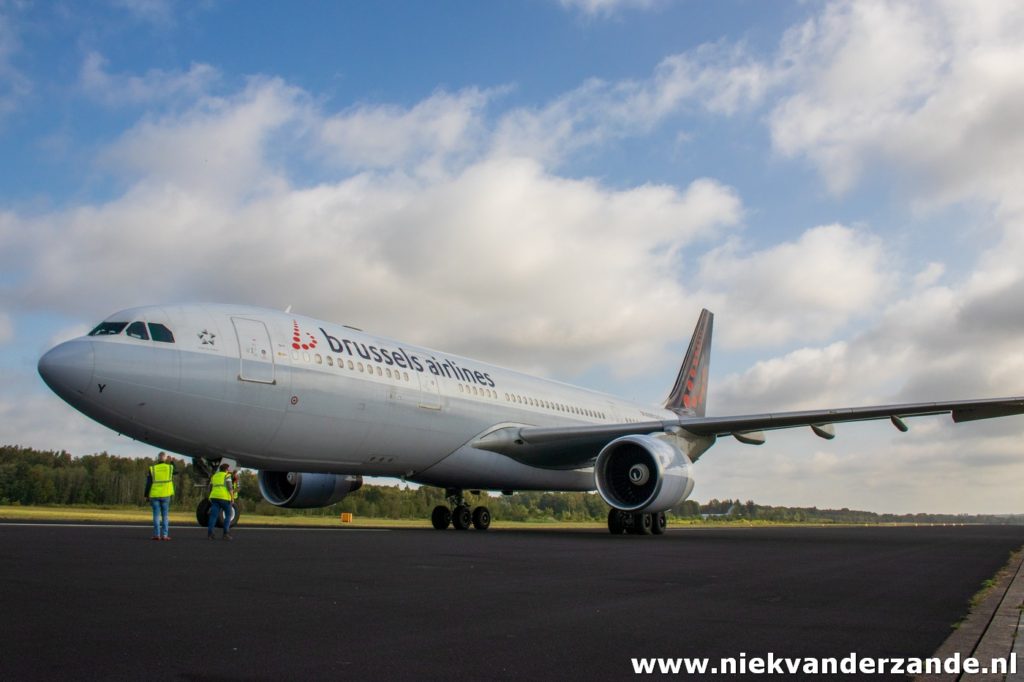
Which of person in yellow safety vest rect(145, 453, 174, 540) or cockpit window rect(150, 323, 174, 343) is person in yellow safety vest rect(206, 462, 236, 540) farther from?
cockpit window rect(150, 323, 174, 343)

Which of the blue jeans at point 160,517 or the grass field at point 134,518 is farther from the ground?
the blue jeans at point 160,517

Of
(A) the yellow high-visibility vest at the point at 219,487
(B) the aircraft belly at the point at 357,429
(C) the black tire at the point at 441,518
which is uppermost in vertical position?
(B) the aircraft belly at the point at 357,429

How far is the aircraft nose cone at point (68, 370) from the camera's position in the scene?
13.1 m

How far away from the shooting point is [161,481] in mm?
14273

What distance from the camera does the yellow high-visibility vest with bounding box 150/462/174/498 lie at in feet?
46.3

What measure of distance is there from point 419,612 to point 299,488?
14.5 meters

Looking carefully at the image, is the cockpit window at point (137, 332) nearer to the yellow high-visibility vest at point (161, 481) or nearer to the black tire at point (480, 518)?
the yellow high-visibility vest at point (161, 481)

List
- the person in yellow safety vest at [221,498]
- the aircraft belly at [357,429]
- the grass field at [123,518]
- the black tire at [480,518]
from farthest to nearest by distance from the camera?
the black tire at [480,518] < the grass field at [123,518] < the aircraft belly at [357,429] < the person in yellow safety vest at [221,498]

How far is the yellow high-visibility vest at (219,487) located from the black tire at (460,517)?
→ 9.46 m

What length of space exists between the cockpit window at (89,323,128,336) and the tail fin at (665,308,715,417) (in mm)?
23773

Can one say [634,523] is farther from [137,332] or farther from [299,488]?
[137,332]

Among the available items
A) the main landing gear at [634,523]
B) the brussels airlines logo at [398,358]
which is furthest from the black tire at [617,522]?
the brussels airlines logo at [398,358]

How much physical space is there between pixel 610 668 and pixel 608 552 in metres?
8.89

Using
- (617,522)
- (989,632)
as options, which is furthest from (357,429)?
(989,632)
